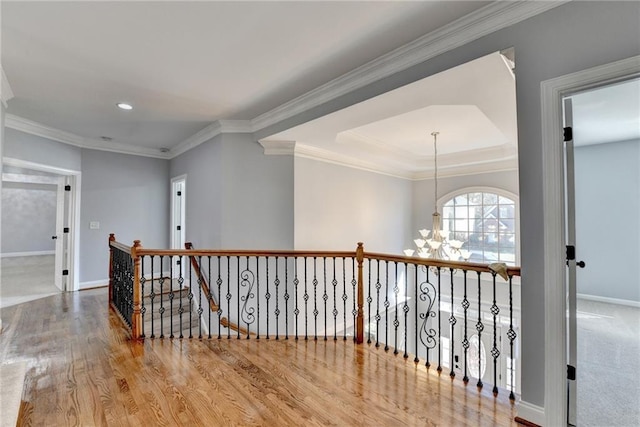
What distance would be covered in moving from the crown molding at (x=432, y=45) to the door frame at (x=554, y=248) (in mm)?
514

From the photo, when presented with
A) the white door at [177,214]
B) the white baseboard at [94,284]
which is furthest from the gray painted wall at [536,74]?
the white baseboard at [94,284]

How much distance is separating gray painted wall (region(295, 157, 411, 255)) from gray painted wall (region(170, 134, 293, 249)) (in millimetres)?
217

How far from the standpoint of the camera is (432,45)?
89.2 inches

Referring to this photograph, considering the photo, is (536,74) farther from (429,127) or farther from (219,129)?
(219,129)

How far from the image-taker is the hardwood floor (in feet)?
6.28

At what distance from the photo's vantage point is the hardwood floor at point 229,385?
1915mm

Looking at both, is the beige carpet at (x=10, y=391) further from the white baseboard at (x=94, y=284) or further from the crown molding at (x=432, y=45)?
the crown molding at (x=432, y=45)

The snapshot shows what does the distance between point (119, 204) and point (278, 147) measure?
11.7ft

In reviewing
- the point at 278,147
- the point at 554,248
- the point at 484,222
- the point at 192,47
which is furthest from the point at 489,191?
the point at 192,47

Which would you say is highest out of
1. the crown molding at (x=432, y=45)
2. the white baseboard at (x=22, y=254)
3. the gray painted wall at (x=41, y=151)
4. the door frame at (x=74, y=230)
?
the crown molding at (x=432, y=45)

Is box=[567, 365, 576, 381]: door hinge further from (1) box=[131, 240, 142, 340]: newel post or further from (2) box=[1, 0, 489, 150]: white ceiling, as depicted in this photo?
(1) box=[131, 240, 142, 340]: newel post

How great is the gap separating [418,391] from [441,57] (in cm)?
261

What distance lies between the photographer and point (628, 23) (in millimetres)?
1514

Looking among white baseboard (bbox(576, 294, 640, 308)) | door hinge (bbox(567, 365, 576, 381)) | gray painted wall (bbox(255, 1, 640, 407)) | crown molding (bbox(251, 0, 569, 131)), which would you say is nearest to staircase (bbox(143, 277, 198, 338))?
crown molding (bbox(251, 0, 569, 131))
